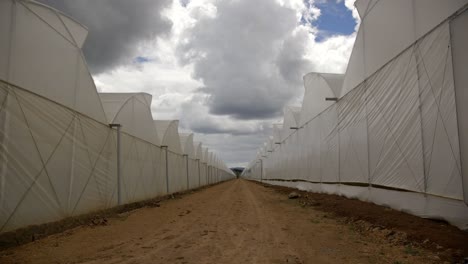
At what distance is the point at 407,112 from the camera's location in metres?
11.4

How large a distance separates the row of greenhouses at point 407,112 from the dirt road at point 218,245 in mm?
2136

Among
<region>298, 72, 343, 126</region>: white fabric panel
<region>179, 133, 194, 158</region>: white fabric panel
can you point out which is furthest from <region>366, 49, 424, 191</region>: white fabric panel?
<region>179, 133, 194, 158</region>: white fabric panel

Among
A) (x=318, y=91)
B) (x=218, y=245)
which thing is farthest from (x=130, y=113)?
(x=218, y=245)

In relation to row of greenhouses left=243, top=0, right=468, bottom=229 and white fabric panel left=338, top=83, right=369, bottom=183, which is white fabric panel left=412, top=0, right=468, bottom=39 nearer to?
row of greenhouses left=243, top=0, right=468, bottom=229

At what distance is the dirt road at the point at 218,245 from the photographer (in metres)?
7.18

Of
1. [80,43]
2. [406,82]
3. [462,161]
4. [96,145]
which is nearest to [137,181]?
[96,145]

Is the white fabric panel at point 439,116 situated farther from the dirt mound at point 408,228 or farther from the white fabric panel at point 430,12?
the dirt mound at point 408,228

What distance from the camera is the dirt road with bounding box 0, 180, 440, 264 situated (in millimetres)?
7180

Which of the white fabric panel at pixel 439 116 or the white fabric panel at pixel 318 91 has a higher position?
the white fabric panel at pixel 318 91

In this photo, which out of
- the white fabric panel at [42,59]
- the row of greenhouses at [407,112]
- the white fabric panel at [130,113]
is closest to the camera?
the row of greenhouses at [407,112]

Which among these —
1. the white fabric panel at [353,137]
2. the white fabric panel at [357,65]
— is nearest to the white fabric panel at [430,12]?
the white fabric panel at [357,65]

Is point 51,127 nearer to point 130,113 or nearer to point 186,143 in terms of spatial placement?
point 130,113

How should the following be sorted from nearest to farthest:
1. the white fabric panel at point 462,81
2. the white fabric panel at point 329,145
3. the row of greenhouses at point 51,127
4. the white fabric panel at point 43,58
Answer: the white fabric panel at point 462,81 → the row of greenhouses at point 51,127 → the white fabric panel at point 43,58 → the white fabric panel at point 329,145

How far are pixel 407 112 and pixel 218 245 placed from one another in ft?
22.2
